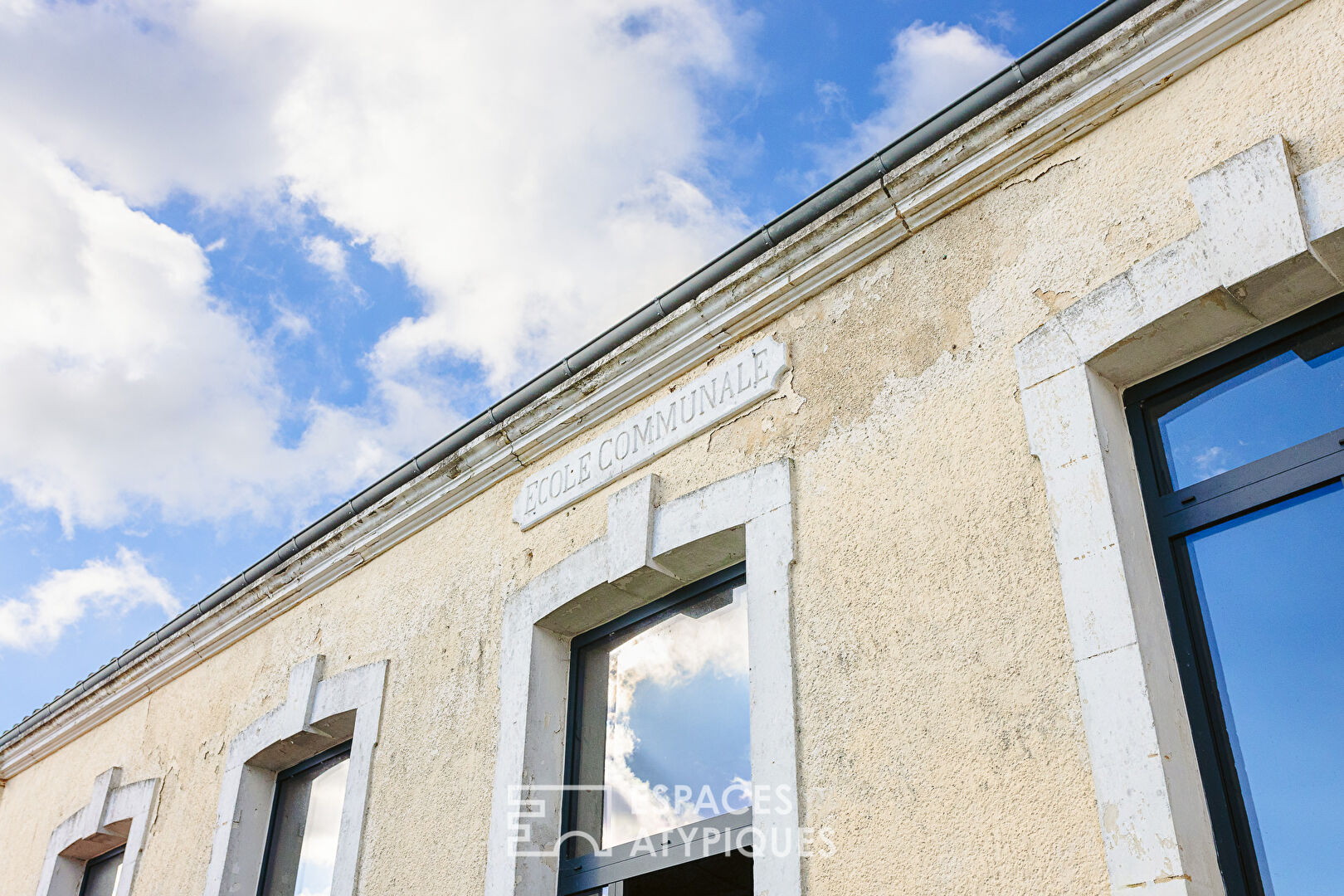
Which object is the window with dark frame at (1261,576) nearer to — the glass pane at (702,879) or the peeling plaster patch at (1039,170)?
the peeling plaster patch at (1039,170)

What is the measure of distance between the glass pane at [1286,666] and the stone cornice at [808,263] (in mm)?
1399

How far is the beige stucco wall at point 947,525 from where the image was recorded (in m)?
3.03

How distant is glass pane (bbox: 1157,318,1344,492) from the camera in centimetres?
301

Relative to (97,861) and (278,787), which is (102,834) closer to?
(97,861)

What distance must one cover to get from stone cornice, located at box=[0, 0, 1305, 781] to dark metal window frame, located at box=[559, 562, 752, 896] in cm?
89

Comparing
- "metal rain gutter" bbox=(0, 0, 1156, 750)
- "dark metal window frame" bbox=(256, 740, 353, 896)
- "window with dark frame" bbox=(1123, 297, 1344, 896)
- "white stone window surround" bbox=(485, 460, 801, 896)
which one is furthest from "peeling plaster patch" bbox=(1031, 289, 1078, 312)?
"dark metal window frame" bbox=(256, 740, 353, 896)

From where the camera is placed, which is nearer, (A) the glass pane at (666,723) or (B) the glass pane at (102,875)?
(A) the glass pane at (666,723)

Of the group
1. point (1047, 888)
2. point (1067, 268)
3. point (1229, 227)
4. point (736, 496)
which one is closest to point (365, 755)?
point (736, 496)

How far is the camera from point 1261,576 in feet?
9.71

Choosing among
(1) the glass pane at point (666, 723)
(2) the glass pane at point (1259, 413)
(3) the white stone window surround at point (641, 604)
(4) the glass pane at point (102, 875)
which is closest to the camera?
(2) the glass pane at point (1259, 413)

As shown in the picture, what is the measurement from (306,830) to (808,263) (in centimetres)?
387

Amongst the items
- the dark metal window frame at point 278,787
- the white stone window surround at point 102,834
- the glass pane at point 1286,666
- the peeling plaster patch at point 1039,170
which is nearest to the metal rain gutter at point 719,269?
the peeling plaster patch at point 1039,170

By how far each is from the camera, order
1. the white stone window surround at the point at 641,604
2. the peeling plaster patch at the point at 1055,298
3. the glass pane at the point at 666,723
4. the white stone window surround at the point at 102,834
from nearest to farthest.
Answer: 1. the peeling plaster patch at the point at 1055,298
2. the white stone window surround at the point at 641,604
3. the glass pane at the point at 666,723
4. the white stone window surround at the point at 102,834

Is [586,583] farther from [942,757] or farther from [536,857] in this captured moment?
[942,757]
